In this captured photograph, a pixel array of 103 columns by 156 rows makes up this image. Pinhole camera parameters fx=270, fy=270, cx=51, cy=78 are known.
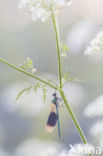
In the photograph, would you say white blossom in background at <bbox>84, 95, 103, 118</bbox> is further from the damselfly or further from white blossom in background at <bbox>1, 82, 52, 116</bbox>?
white blossom in background at <bbox>1, 82, 52, 116</bbox>

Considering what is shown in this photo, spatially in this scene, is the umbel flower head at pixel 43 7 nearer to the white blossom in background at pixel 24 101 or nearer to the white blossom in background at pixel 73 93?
the white blossom in background at pixel 24 101

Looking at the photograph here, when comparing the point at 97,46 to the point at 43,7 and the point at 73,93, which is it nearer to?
the point at 43,7

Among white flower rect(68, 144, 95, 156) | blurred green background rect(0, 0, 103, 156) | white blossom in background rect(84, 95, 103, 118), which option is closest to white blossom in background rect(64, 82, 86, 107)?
blurred green background rect(0, 0, 103, 156)

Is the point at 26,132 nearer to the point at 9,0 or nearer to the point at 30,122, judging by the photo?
the point at 30,122

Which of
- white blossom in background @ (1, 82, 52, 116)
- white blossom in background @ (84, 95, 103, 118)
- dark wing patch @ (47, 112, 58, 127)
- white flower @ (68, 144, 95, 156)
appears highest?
dark wing patch @ (47, 112, 58, 127)

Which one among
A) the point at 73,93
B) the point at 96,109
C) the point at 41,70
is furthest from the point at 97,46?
the point at 41,70
